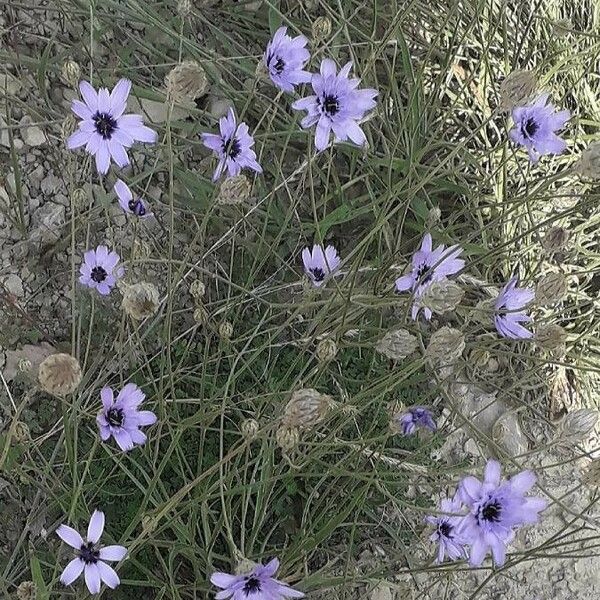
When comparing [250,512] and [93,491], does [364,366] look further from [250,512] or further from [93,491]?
[93,491]

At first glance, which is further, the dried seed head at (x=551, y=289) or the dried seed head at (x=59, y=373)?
the dried seed head at (x=551, y=289)

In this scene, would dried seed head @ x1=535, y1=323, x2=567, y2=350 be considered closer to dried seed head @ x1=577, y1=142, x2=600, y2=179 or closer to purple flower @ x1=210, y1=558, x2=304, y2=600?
dried seed head @ x1=577, y1=142, x2=600, y2=179

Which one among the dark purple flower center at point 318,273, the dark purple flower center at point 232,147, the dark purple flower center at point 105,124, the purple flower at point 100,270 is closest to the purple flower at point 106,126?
the dark purple flower center at point 105,124

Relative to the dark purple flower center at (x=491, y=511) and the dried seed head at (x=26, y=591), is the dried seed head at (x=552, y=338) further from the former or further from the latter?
the dried seed head at (x=26, y=591)

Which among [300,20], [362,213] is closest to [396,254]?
[362,213]

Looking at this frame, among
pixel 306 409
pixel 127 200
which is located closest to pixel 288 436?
pixel 306 409
